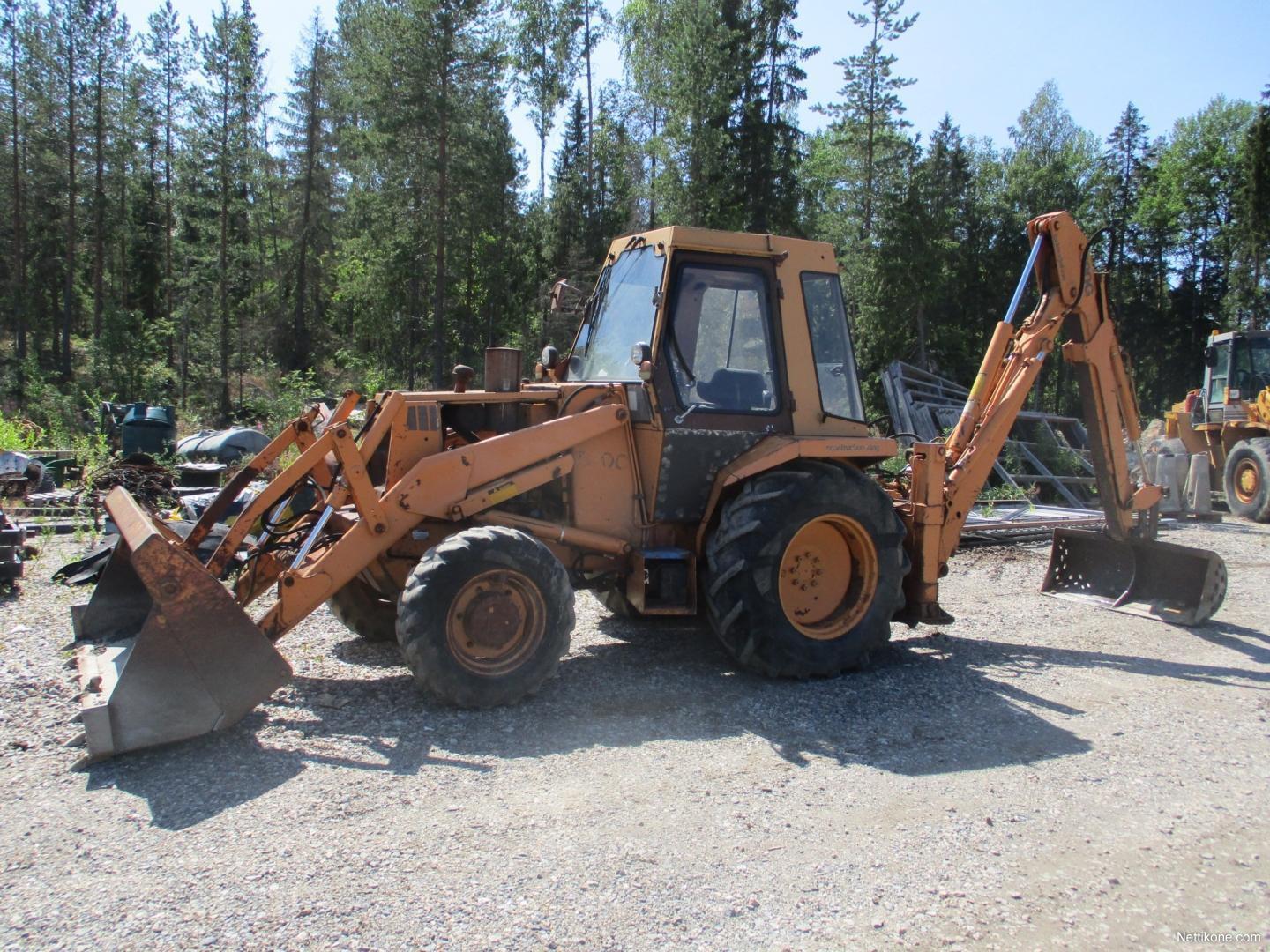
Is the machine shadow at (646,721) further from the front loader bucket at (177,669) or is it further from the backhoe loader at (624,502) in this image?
the backhoe loader at (624,502)

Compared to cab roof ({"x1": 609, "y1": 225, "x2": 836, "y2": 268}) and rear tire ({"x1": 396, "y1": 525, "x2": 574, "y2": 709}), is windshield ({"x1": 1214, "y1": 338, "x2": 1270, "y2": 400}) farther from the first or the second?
rear tire ({"x1": 396, "y1": 525, "x2": 574, "y2": 709})

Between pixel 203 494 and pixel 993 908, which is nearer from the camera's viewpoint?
pixel 993 908

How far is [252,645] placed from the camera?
4.42 meters

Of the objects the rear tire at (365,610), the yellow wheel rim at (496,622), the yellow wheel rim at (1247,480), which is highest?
the yellow wheel rim at (1247,480)

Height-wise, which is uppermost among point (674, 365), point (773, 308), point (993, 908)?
point (773, 308)

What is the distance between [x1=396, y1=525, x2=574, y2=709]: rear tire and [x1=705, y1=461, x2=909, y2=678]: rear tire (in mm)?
1062

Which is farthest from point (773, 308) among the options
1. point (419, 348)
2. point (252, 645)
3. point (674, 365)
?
point (419, 348)

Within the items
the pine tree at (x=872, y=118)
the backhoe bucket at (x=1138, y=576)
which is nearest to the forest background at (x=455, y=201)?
the pine tree at (x=872, y=118)

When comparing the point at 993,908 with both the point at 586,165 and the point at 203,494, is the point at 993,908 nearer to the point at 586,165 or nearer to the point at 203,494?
the point at 203,494

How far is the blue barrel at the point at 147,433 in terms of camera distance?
14117 mm

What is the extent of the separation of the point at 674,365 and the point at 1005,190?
39.1 m

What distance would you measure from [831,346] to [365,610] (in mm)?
3527

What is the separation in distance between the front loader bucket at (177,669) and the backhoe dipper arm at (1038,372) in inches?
179

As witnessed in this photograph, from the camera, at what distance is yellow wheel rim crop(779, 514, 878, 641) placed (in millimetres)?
5875
